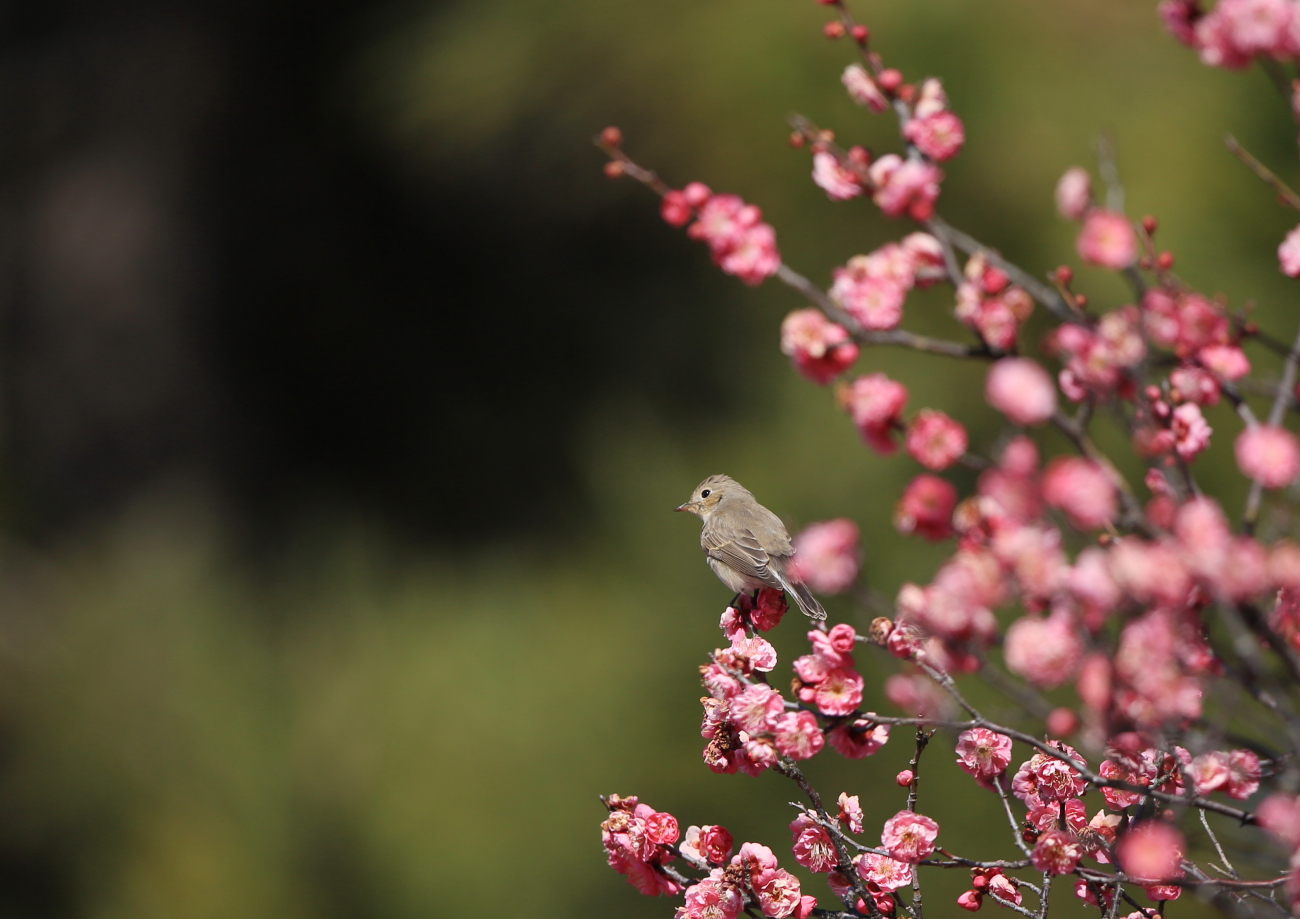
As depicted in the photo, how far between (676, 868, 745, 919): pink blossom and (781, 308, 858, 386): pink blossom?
453 mm

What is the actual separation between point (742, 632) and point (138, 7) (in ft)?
17.7

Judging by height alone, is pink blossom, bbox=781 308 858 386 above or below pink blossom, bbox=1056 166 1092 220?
below

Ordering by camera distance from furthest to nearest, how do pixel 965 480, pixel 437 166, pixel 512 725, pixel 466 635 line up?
pixel 437 166 → pixel 466 635 → pixel 512 725 → pixel 965 480

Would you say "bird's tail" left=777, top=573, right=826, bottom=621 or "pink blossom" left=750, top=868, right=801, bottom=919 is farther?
"bird's tail" left=777, top=573, right=826, bottom=621

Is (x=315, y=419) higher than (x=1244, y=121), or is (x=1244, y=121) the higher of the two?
(x=1244, y=121)

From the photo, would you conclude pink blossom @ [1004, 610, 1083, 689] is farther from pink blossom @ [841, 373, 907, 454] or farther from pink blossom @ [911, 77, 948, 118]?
pink blossom @ [911, 77, 948, 118]

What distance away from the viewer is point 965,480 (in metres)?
2.85

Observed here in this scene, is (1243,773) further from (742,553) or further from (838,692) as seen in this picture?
(742,553)

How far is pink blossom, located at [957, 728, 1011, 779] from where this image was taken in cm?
94

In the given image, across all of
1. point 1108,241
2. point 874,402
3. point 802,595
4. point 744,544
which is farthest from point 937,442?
point 744,544

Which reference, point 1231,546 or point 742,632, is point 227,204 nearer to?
point 742,632

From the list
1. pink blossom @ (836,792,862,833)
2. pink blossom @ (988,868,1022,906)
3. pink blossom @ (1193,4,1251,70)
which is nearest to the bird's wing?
pink blossom @ (836,792,862,833)

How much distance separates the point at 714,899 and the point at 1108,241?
1.99ft

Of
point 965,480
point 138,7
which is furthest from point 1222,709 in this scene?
point 138,7
